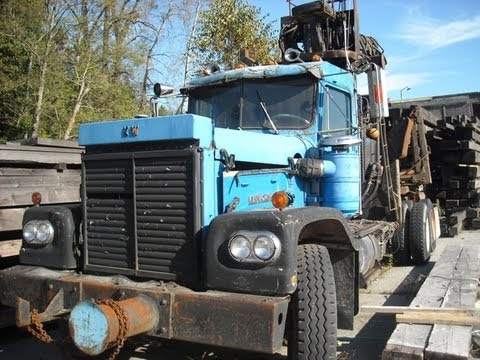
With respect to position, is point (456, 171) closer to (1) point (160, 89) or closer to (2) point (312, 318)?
(1) point (160, 89)

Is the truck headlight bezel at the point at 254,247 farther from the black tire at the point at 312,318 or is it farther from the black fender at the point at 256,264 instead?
the black tire at the point at 312,318

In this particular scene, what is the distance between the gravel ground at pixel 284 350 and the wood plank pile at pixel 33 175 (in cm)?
121

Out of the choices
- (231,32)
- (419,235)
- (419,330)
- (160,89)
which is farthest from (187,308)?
(231,32)

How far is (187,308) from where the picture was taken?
3.29 metres

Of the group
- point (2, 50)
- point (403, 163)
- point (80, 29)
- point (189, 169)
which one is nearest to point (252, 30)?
point (80, 29)

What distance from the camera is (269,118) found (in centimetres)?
522

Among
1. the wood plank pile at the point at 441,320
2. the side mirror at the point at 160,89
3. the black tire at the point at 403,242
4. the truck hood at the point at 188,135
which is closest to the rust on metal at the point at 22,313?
the truck hood at the point at 188,135

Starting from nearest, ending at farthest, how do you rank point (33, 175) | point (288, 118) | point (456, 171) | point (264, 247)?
1. point (264, 247)
2. point (288, 118)
3. point (33, 175)
4. point (456, 171)

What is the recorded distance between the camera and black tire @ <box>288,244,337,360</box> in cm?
342

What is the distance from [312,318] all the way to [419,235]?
489cm

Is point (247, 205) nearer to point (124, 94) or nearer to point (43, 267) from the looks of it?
point (43, 267)

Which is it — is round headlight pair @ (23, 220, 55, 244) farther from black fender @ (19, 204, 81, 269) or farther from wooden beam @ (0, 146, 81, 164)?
wooden beam @ (0, 146, 81, 164)

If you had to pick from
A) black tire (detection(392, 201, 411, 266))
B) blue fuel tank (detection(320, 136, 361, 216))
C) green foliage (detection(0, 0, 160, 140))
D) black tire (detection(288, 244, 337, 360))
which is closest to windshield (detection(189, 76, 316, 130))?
blue fuel tank (detection(320, 136, 361, 216))

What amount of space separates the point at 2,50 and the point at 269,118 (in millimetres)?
10478
